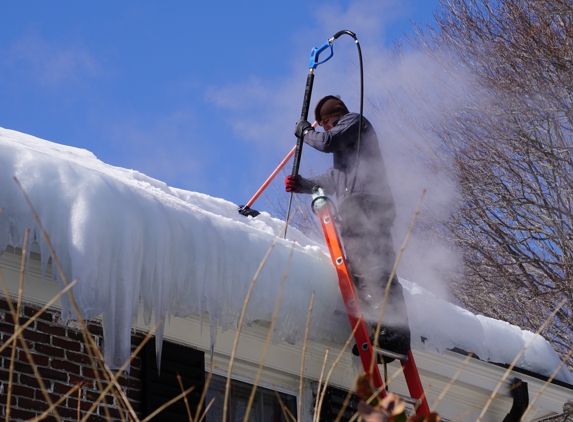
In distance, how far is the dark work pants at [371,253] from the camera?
480cm

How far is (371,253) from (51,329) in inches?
75.8

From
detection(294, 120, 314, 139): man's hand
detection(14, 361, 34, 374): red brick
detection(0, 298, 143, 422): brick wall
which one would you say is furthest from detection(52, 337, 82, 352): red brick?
detection(294, 120, 314, 139): man's hand

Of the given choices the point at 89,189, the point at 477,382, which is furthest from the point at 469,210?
the point at 89,189

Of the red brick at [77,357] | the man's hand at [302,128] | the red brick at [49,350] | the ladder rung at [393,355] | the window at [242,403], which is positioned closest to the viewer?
the red brick at [49,350]

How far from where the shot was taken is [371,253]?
4.93 meters

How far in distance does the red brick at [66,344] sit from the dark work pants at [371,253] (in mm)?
1658

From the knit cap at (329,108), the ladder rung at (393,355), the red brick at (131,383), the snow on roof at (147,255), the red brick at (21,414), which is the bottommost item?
the red brick at (21,414)

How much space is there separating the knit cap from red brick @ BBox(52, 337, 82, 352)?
243 cm

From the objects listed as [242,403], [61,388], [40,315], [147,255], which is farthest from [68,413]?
[242,403]

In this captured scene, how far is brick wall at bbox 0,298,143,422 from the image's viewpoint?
3.95 metres

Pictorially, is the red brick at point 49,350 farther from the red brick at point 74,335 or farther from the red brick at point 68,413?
the red brick at point 68,413

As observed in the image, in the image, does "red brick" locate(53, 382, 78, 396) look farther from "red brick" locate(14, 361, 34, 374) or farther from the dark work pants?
the dark work pants

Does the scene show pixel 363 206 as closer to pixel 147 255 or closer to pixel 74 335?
pixel 147 255

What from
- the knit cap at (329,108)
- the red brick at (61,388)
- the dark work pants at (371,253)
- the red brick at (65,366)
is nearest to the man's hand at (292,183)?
the dark work pants at (371,253)
